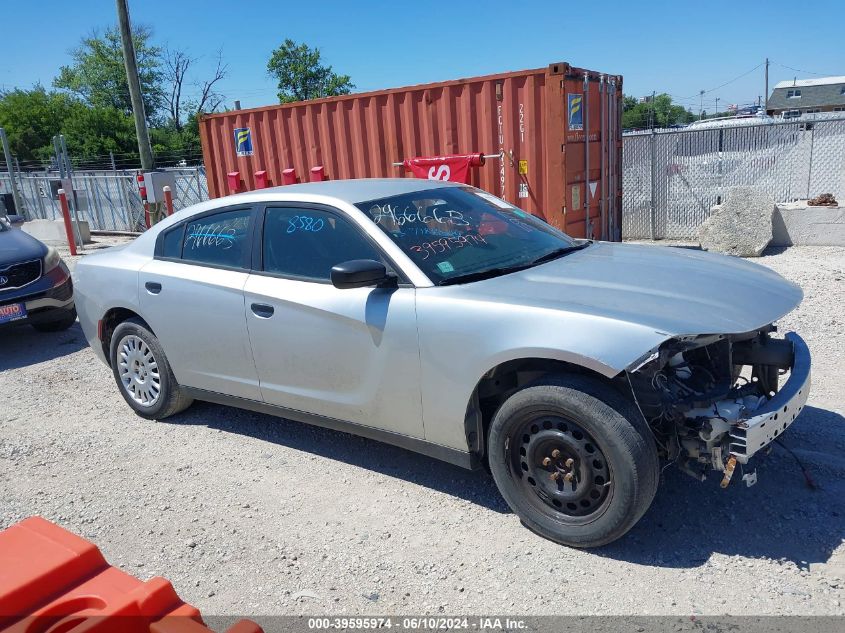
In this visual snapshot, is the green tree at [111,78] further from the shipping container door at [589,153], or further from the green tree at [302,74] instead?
the shipping container door at [589,153]

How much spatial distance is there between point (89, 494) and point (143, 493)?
1.08ft

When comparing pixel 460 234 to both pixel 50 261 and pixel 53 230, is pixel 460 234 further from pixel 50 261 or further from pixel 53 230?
pixel 53 230

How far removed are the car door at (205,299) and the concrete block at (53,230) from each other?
42.3 feet

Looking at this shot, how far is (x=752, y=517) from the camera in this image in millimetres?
3330

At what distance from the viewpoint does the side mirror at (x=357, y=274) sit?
3.43m

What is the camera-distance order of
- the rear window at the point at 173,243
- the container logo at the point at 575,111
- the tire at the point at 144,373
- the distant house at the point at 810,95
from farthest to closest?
1. the distant house at the point at 810,95
2. the container logo at the point at 575,111
3. the tire at the point at 144,373
4. the rear window at the point at 173,243

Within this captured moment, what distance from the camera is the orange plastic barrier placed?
5.24ft

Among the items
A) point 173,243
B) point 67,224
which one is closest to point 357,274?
point 173,243

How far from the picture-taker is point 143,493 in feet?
13.3

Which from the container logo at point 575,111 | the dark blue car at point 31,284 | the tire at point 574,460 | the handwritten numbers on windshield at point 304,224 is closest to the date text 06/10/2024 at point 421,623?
the tire at point 574,460

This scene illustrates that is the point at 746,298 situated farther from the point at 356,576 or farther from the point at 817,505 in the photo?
the point at 356,576

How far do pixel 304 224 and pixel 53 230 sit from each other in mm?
14571

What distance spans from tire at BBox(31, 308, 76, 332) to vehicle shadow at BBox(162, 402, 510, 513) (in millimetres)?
3399

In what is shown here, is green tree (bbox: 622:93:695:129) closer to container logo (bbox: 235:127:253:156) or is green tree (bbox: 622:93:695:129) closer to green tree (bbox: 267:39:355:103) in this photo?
green tree (bbox: 267:39:355:103)
